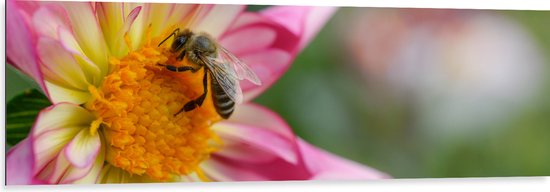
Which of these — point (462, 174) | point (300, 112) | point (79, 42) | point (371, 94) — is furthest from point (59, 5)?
point (462, 174)

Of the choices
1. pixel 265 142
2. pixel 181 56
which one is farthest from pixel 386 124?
pixel 181 56

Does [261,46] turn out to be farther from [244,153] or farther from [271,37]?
[244,153]

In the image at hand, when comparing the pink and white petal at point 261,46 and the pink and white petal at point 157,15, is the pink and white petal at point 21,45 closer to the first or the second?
the pink and white petal at point 157,15

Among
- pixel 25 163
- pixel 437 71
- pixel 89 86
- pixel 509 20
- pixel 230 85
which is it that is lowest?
pixel 25 163

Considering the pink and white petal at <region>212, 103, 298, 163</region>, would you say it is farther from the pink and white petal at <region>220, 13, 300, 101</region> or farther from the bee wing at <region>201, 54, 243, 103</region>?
the bee wing at <region>201, 54, 243, 103</region>

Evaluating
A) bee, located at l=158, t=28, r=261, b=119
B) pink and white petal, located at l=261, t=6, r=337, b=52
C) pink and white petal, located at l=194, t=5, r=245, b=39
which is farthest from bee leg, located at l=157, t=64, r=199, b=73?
pink and white petal, located at l=261, t=6, r=337, b=52

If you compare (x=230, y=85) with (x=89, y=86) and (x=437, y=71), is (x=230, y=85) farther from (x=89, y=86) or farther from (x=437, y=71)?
(x=437, y=71)

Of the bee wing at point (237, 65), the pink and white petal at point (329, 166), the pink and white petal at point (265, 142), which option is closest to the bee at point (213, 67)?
the bee wing at point (237, 65)
